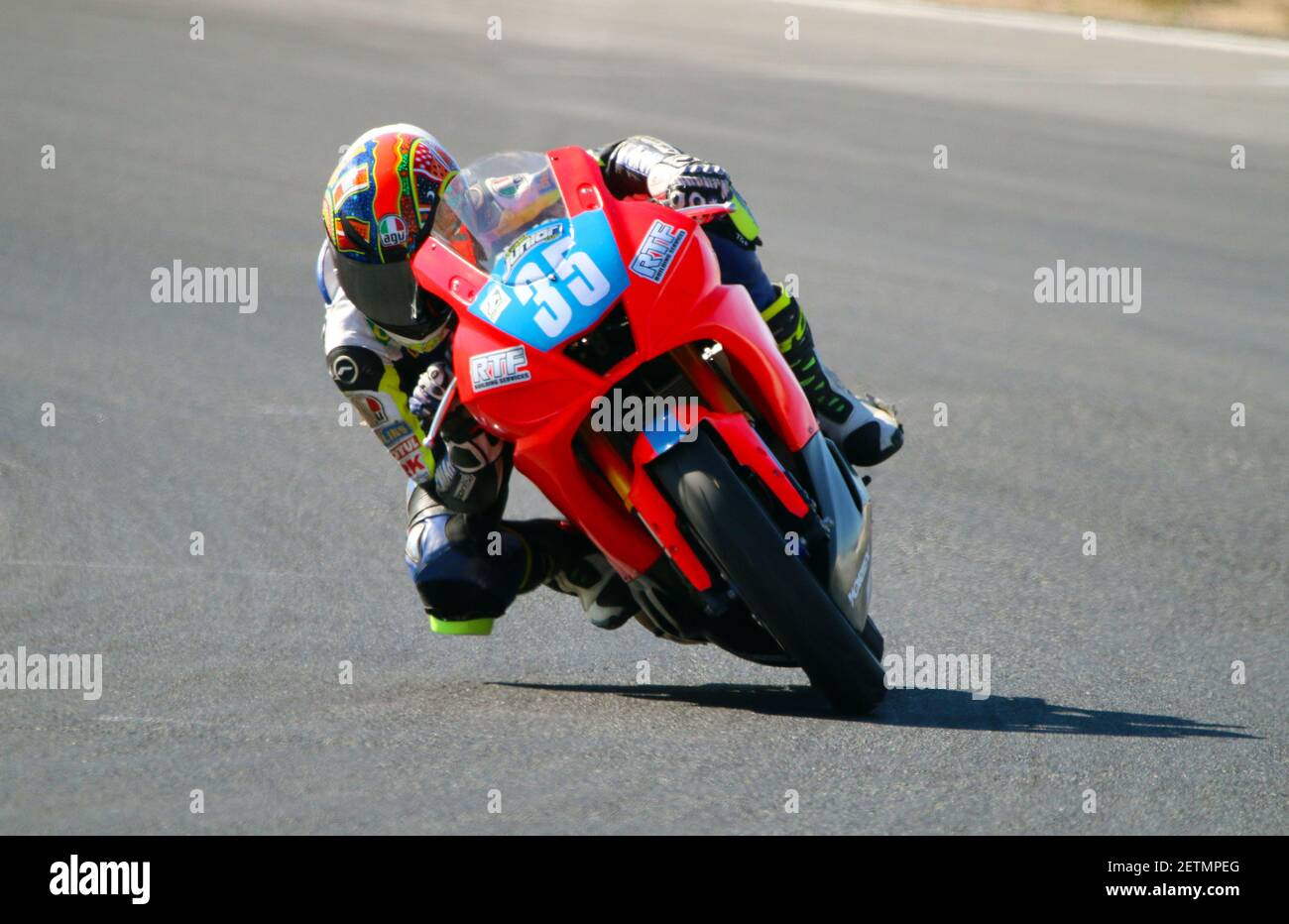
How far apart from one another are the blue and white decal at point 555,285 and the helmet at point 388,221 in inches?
13.4

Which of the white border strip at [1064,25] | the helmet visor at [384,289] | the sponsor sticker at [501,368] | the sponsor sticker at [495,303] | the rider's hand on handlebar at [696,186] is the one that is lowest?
the sponsor sticker at [501,368]

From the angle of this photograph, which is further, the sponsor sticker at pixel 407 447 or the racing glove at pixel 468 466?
the sponsor sticker at pixel 407 447

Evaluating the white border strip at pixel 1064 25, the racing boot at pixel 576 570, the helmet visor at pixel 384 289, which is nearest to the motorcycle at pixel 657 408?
the helmet visor at pixel 384 289

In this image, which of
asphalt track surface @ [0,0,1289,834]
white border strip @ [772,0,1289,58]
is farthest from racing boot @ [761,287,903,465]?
white border strip @ [772,0,1289,58]

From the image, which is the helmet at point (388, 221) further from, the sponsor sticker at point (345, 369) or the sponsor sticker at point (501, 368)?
the sponsor sticker at point (501, 368)

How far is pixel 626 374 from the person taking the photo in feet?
14.0

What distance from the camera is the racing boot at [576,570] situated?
5.13 meters

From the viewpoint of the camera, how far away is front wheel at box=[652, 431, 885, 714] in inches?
162

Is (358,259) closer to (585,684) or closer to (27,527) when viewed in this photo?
(585,684)

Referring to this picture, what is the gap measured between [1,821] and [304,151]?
31.5 feet

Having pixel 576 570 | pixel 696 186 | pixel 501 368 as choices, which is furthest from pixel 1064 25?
pixel 501 368

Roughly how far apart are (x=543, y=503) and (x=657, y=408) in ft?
10.2

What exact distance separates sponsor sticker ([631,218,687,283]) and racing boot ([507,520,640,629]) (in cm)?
109

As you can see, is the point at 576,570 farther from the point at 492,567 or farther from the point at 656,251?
the point at 656,251
